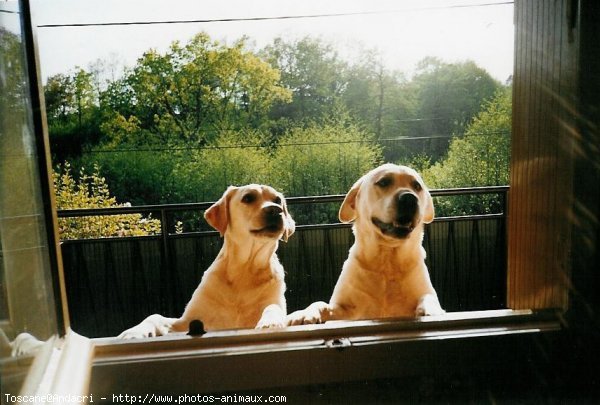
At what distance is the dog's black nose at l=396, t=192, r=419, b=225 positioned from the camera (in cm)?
249

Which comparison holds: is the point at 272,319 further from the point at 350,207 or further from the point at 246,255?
the point at 350,207

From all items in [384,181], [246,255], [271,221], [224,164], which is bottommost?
[246,255]

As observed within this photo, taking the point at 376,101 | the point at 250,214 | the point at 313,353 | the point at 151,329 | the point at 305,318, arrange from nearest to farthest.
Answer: the point at 313,353 < the point at 305,318 < the point at 151,329 < the point at 250,214 < the point at 376,101

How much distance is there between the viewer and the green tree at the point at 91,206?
3361mm

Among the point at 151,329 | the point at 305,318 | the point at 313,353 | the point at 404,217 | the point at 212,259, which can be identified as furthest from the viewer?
the point at 212,259

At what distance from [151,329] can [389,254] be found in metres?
1.22

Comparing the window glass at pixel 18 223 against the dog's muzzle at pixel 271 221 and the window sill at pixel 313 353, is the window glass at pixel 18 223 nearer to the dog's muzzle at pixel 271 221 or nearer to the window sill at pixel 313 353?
the window sill at pixel 313 353

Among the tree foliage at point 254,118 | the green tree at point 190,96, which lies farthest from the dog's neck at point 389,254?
the green tree at point 190,96

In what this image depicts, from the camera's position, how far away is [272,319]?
2158 millimetres

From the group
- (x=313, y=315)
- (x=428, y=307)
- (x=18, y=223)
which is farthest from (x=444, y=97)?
(x=18, y=223)

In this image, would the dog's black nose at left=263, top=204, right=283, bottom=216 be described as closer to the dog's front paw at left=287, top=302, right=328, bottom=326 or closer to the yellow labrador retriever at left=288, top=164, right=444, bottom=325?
the yellow labrador retriever at left=288, top=164, right=444, bottom=325

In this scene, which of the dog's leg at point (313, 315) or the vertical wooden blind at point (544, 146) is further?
the dog's leg at point (313, 315)

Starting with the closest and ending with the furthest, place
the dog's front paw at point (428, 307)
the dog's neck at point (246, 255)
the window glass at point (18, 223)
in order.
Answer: the window glass at point (18, 223) < the dog's front paw at point (428, 307) < the dog's neck at point (246, 255)

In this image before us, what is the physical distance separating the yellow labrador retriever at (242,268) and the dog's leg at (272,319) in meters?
0.03
